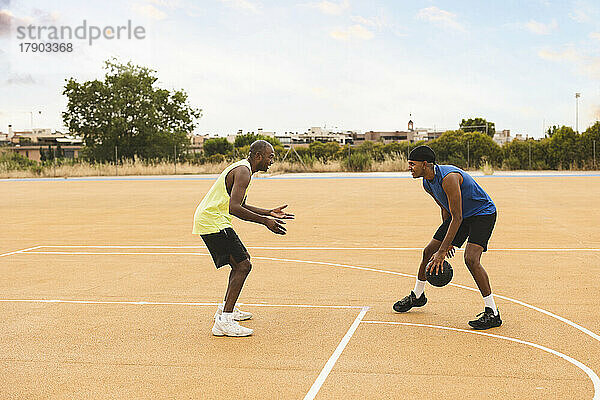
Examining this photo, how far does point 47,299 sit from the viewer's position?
8133mm

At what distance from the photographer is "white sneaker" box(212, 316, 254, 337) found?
640 cm

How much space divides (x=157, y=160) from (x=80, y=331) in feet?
147

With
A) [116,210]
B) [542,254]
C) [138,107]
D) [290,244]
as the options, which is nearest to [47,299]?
[290,244]

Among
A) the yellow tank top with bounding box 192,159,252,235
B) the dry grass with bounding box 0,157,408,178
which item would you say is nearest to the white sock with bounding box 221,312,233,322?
the yellow tank top with bounding box 192,159,252,235

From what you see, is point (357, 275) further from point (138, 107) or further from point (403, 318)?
point (138, 107)

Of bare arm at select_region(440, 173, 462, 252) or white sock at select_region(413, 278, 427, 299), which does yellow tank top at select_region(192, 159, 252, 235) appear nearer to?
bare arm at select_region(440, 173, 462, 252)

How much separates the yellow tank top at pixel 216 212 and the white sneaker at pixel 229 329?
842mm

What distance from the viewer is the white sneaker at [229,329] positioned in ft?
21.0

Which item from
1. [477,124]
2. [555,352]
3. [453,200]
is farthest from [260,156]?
[477,124]

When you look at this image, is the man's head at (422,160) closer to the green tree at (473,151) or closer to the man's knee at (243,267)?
the man's knee at (243,267)

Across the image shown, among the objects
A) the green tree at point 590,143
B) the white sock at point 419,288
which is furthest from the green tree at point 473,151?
the white sock at point 419,288

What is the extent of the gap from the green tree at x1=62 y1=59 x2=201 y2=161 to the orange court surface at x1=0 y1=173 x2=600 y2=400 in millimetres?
43449

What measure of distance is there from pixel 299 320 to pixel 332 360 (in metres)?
1.38

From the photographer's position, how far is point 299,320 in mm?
7004
